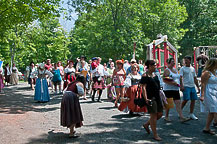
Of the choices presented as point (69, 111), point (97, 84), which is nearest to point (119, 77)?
point (97, 84)

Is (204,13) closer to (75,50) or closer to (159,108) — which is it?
(75,50)

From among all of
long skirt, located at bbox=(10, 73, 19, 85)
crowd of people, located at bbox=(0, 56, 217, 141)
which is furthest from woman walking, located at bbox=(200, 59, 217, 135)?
long skirt, located at bbox=(10, 73, 19, 85)

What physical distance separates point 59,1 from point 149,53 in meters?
6.26

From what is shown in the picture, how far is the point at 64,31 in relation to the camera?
49656 mm

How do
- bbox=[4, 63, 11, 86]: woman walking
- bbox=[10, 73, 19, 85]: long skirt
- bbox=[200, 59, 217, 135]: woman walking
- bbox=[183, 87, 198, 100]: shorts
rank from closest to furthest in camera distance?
bbox=[200, 59, 217, 135]: woman walking
bbox=[183, 87, 198, 100]: shorts
bbox=[4, 63, 11, 86]: woman walking
bbox=[10, 73, 19, 85]: long skirt

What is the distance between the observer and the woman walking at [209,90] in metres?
5.72

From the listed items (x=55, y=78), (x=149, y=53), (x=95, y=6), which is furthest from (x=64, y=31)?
(x=149, y=53)

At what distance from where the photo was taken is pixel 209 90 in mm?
5789

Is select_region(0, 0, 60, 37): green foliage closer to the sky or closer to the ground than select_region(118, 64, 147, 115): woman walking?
closer to the sky

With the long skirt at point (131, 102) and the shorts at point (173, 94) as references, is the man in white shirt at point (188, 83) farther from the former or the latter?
the long skirt at point (131, 102)

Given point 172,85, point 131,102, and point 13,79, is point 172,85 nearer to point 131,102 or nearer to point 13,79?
point 131,102

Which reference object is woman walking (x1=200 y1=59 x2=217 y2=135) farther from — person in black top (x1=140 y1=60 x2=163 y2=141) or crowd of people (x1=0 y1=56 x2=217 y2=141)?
person in black top (x1=140 y1=60 x2=163 y2=141)

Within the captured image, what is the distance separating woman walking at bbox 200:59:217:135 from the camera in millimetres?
5719

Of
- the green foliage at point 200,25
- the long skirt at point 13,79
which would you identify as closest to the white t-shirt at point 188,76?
the long skirt at point 13,79
